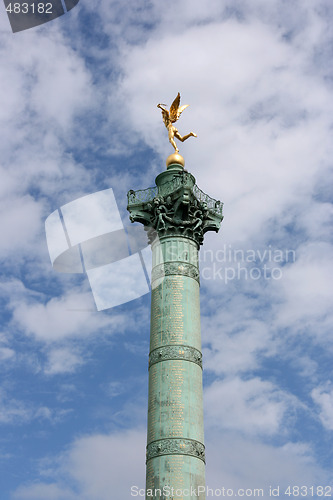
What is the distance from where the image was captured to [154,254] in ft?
124

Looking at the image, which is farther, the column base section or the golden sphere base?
the golden sphere base

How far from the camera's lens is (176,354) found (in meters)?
33.3

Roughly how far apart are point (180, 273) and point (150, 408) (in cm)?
795

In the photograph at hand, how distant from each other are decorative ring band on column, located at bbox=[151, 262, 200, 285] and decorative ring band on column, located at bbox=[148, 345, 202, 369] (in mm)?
4569

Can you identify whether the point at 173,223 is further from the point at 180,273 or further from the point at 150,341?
the point at 150,341

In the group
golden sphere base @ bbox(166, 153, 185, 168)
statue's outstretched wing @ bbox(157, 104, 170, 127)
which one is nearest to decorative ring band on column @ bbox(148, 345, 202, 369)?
golden sphere base @ bbox(166, 153, 185, 168)

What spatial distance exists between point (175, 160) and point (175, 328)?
12.1 meters

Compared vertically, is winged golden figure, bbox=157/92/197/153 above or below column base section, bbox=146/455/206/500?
above

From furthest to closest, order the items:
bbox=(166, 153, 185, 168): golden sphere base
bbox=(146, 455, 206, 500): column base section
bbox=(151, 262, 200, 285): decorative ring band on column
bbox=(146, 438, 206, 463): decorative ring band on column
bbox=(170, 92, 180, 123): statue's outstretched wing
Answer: bbox=(170, 92, 180, 123): statue's outstretched wing → bbox=(166, 153, 185, 168): golden sphere base → bbox=(151, 262, 200, 285): decorative ring band on column → bbox=(146, 438, 206, 463): decorative ring band on column → bbox=(146, 455, 206, 500): column base section

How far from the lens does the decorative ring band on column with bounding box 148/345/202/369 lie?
3331cm

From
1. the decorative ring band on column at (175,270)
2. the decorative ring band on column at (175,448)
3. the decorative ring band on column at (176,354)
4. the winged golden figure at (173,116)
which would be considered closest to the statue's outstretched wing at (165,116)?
the winged golden figure at (173,116)

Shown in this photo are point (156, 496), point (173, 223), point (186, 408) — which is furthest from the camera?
point (173, 223)

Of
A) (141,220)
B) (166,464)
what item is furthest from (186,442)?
(141,220)

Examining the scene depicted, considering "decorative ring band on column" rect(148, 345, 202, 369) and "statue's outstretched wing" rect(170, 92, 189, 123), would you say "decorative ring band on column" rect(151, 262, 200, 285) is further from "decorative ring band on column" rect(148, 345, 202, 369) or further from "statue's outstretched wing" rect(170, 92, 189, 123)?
"statue's outstretched wing" rect(170, 92, 189, 123)
